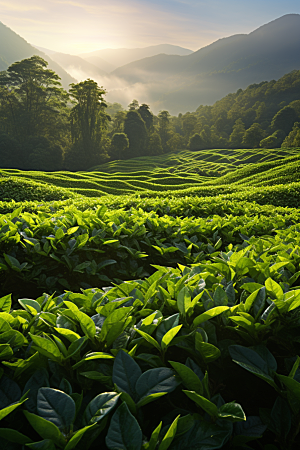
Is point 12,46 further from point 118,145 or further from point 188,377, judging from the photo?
point 188,377

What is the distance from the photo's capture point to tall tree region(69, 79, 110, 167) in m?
42.1

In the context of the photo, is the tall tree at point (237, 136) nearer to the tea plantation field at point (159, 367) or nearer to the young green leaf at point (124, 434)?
the tea plantation field at point (159, 367)

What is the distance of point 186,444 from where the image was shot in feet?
2.31

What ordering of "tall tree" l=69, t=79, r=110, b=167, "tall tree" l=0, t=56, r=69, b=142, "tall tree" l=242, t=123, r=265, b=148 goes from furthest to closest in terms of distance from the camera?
"tall tree" l=242, t=123, r=265, b=148 < "tall tree" l=69, t=79, r=110, b=167 < "tall tree" l=0, t=56, r=69, b=142

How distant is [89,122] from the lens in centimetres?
4450

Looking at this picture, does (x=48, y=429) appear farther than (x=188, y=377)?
No

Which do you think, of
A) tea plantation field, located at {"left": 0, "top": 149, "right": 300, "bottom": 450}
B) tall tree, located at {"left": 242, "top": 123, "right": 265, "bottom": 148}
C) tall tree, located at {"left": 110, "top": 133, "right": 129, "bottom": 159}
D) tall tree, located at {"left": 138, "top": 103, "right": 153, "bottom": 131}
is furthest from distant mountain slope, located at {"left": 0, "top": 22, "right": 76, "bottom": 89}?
tea plantation field, located at {"left": 0, "top": 149, "right": 300, "bottom": 450}

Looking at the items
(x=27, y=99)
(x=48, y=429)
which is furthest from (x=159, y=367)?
(x=27, y=99)

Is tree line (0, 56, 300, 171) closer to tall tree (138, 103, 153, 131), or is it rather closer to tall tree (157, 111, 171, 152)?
tall tree (138, 103, 153, 131)

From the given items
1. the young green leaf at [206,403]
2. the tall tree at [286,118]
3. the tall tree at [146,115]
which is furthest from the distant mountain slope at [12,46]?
the young green leaf at [206,403]

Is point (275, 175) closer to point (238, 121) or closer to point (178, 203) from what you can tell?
point (178, 203)

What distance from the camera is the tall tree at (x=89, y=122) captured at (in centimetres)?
4206

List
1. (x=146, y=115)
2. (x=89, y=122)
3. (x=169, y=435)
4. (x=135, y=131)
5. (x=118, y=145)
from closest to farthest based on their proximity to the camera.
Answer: (x=169, y=435) < (x=89, y=122) < (x=118, y=145) < (x=135, y=131) < (x=146, y=115)

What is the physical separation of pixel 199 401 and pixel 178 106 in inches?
7583
